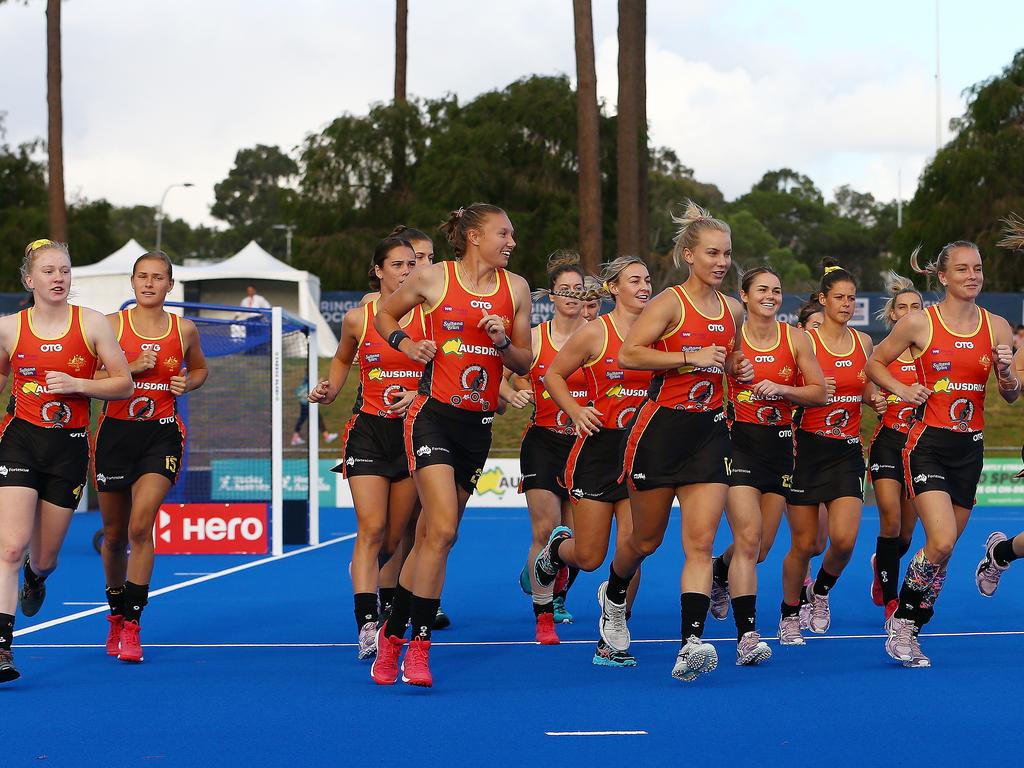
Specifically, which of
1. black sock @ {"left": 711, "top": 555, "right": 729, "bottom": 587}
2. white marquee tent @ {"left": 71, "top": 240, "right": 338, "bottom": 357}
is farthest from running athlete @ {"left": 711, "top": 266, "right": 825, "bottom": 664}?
white marquee tent @ {"left": 71, "top": 240, "right": 338, "bottom": 357}

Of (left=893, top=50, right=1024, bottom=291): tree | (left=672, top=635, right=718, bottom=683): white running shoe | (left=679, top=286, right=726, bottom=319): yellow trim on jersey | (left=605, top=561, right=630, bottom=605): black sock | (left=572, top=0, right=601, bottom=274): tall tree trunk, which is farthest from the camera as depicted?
(left=893, top=50, right=1024, bottom=291): tree

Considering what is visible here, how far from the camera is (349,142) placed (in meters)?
45.2

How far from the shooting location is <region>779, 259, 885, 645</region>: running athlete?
849cm

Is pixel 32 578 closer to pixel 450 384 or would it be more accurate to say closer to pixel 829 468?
pixel 450 384

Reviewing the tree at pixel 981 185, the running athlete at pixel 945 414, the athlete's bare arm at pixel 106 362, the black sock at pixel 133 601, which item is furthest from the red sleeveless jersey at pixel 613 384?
the tree at pixel 981 185

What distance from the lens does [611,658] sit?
299 inches

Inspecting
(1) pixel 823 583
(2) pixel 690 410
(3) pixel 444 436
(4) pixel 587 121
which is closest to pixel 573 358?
(2) pixel 690 410

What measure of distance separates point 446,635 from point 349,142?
37.6m

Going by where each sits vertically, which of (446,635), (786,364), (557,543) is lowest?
(446,635)

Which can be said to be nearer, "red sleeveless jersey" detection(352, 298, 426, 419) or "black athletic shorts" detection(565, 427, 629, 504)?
"black athletic shorts" detection(565, 427, 629, 504)

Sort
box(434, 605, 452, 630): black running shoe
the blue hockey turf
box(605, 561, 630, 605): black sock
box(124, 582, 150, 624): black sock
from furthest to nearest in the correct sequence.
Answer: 1. box(434, 605, 452, 630): black running shoe
2. box(124, 582, 150, 624): black sock
3. box(605, 561, 630, 605): black sock
4. the blue hockey turf

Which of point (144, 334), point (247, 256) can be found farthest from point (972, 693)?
point (247, 256)

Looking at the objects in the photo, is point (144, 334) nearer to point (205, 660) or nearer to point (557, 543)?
point (205, 660)

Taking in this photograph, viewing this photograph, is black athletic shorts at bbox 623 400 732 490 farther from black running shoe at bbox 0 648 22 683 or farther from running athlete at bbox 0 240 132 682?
black running shoe at bbox 0 648 22 683
